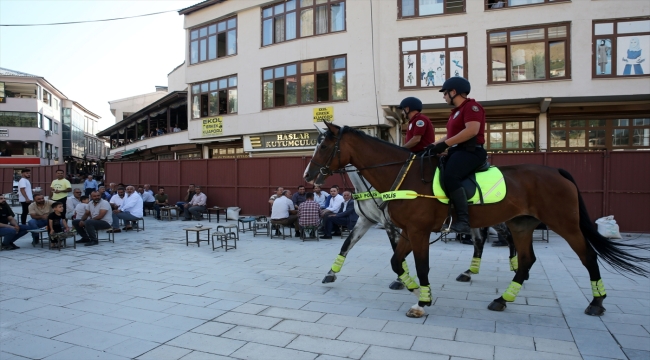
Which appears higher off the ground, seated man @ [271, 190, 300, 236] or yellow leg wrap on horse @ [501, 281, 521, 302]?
seated man @ [271, 190, 300, 236]

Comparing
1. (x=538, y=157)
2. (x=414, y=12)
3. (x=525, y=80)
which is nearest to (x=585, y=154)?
(x=538, y=157)

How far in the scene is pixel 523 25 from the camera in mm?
16234

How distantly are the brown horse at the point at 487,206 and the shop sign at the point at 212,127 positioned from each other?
61.9 feet

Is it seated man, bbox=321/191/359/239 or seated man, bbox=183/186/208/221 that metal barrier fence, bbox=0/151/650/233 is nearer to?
seated man, bbox=321/191/359/239

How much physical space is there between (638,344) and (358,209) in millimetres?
3630

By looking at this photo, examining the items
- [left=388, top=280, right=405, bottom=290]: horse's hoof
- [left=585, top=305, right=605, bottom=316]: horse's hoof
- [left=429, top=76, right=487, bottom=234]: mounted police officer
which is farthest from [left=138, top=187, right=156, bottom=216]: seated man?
[left=585, top=305, right=605, bottom=316]: horse's hoof

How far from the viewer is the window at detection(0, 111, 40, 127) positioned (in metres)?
45.8

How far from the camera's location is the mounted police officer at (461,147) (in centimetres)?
475

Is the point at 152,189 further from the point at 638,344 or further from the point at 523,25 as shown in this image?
the point at 638,344

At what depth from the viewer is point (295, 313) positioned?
4.95 metres

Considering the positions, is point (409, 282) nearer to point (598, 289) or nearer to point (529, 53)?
point (598, 289)

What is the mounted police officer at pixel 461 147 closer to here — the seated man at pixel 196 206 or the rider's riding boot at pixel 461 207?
the rider's riding boot at pixel 461 207

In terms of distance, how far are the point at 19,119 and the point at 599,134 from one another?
5483cm

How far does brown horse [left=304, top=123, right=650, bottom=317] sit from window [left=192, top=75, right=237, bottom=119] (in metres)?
18.3
